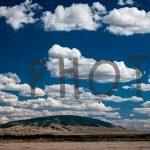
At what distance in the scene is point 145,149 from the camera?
6381cm

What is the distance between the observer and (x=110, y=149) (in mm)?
65125

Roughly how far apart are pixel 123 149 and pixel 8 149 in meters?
21.2

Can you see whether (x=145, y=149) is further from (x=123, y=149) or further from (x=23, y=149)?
(x=23, y=149)

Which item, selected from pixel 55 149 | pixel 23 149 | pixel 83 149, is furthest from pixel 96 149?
pixel 23 149

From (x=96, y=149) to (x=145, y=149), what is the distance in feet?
28.6

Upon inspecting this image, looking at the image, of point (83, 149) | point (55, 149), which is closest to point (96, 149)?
point (83, 149)

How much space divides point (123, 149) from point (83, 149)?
283 inches

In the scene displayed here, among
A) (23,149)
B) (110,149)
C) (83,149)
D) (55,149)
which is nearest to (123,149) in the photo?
(110,149)

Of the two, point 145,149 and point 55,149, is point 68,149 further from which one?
point 145,149

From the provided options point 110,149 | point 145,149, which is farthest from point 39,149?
point 145,149

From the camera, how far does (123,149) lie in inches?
2552

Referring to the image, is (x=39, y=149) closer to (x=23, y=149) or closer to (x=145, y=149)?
(x=23, y=149)

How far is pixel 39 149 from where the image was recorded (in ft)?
219

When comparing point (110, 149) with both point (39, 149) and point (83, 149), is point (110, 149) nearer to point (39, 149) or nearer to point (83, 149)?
point (83, 149)
